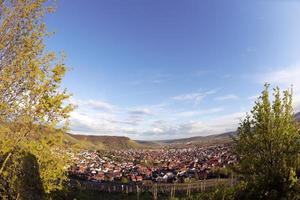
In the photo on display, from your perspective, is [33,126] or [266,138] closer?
[33,126]

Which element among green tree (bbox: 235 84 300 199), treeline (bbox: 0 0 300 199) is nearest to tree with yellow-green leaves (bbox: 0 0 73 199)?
treeline (bbox: 0 0 300 199)

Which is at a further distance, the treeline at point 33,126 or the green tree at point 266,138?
the green tree at point 266,138

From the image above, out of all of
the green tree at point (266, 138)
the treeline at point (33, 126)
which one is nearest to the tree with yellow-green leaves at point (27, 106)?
the treeline at point (33, 126)

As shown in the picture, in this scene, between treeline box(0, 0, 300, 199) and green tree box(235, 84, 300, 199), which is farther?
green tree box(235, 84, 300, 199)

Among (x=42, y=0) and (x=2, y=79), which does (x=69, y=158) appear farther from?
(x=42, y=0)

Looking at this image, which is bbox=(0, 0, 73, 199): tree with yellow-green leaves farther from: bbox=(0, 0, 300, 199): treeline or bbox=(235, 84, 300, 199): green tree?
bbox=(235, 84, 300, 199): green tree

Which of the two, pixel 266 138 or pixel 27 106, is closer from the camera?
pixel 27 106

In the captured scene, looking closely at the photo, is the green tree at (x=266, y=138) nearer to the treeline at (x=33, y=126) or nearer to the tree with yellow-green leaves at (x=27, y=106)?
the treeline at (x=33, y=126)

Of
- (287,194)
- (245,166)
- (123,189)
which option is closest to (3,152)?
(287,194)

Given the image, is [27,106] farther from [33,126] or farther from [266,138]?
[266,138]

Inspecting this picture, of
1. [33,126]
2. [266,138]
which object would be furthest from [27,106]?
[266,138]

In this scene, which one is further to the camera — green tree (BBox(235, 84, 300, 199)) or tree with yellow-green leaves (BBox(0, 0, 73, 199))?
green tree (BBox(235, 84, 300, 199))
